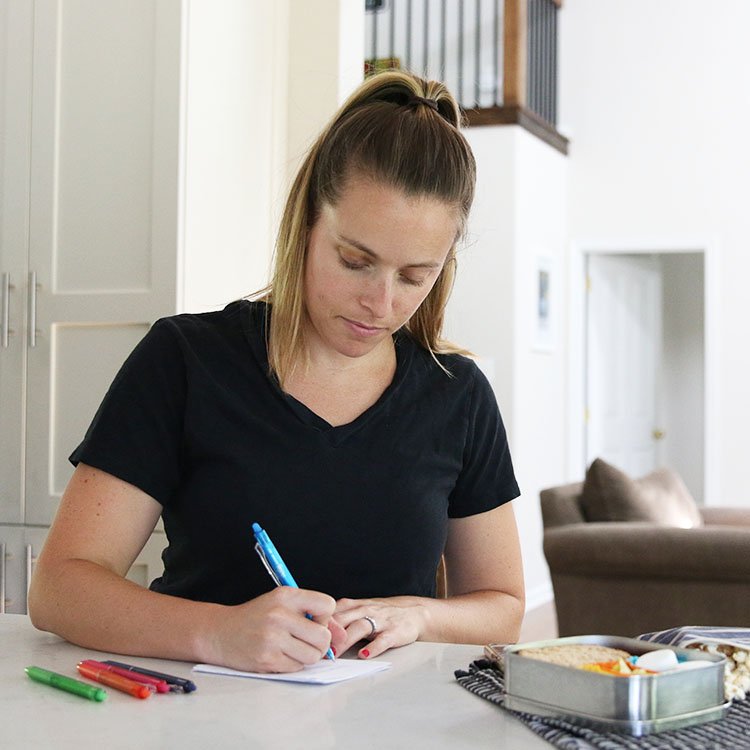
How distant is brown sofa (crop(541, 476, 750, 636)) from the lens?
3.95 m

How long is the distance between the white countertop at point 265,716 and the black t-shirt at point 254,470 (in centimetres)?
30

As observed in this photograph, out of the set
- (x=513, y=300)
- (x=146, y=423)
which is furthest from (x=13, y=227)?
(x=513, y=300)

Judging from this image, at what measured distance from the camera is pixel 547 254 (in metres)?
6.89

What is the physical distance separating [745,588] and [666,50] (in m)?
4.11

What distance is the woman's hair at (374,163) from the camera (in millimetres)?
1456

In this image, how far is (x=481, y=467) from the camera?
5.37 ft

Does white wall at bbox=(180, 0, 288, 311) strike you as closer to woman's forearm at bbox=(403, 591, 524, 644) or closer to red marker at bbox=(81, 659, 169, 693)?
woman's forearm at bbox=(403, 591, 524, 644)

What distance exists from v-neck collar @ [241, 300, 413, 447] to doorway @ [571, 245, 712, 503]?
219 inches

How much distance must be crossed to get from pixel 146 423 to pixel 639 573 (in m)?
2.95

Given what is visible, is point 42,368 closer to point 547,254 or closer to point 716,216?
point 547,254

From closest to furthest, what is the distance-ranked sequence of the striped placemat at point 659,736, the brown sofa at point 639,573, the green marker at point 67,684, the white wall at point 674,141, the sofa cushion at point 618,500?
the striped placemat at point 659,736 < the green marker at point 67,684 < the brown sofa at point 639,573 < the sofa cushion at point 618,500 < the white wall at point 674,141

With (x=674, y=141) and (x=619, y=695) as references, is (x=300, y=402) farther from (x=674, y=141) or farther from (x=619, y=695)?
(x=674, y=141)

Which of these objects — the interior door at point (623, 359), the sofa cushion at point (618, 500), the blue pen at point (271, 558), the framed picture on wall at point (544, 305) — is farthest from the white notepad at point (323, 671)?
the interior door at point (623, 359)

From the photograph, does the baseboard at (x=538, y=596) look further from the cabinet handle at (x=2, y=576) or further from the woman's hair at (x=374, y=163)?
the woman's hair at (x=374, y=163)
